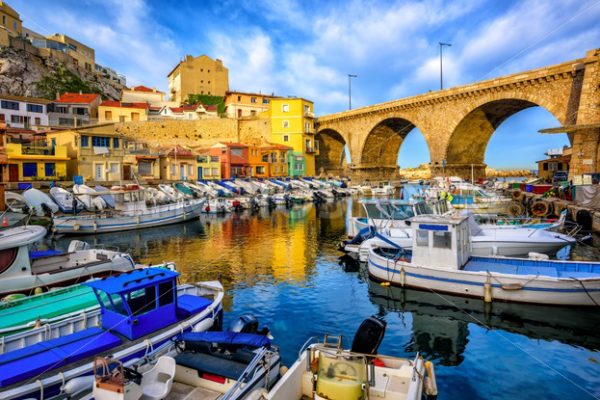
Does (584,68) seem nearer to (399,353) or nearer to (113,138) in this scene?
(399,353)

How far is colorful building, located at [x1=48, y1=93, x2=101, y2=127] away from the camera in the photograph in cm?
5791

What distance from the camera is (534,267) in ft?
41.2

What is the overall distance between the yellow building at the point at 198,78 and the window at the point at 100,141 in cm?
4751

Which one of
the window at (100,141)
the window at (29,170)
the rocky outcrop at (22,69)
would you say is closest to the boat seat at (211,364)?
the window at (29,170)

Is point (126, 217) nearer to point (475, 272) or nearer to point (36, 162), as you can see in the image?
point (36, 162)

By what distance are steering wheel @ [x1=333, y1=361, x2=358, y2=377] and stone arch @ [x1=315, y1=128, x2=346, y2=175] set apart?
222 feet

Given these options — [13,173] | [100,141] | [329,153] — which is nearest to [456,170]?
[329,153]

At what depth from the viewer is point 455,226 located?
12195 millimetres

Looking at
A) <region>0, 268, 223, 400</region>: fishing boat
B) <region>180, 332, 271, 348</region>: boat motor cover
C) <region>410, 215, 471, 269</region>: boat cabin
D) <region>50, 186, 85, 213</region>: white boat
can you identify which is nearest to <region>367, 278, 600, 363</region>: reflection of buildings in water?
<region>410, 215, 471, 269</region>: boat cabin

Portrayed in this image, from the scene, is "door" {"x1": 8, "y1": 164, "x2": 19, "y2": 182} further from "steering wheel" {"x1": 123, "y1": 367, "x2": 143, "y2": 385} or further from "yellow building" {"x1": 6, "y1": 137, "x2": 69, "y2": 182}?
"steering wheel" {"x1": 123, "y1": 367, "x2": 143, "y2": 385}

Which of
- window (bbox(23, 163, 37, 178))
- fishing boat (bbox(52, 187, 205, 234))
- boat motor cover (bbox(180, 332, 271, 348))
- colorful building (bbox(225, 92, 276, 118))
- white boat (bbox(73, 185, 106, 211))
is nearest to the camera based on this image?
boat motor cover (bbox(180, 332, 271, 348))

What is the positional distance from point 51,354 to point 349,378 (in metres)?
5.32

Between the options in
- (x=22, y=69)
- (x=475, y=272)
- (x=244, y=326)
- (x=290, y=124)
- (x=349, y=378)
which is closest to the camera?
(x=349, y=378)

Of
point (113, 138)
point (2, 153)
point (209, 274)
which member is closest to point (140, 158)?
point (113, 138)
